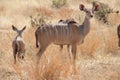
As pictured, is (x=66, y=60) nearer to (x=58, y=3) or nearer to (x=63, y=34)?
(x=63, y=34)

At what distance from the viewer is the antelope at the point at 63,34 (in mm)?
10867

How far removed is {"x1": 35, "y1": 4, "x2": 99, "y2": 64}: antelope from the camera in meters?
10.9

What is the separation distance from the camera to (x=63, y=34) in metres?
11.1

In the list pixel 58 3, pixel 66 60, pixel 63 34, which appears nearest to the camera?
pixel 66 60

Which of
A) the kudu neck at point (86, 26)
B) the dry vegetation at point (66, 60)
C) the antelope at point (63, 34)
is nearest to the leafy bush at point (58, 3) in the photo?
the dry vegetation at point (66, 60)

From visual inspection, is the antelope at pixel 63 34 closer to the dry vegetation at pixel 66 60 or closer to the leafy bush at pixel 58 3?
the dry vegetation at pixel 66 60

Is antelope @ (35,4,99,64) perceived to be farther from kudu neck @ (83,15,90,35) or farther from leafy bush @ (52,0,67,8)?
leafy bush @ (52,0,67,8)

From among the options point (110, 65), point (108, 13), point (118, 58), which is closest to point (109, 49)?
point (118, 58)

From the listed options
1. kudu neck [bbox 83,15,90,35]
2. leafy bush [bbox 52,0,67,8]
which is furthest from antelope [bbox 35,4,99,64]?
leafy bush [bbox 52,0,67,8]

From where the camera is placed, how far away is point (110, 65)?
11305 mm

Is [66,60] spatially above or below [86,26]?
below

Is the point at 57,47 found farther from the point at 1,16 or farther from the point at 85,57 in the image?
the point at 1,16

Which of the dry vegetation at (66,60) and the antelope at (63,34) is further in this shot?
the antelope at (63,34)

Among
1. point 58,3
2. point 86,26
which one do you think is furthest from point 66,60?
point 58,3
